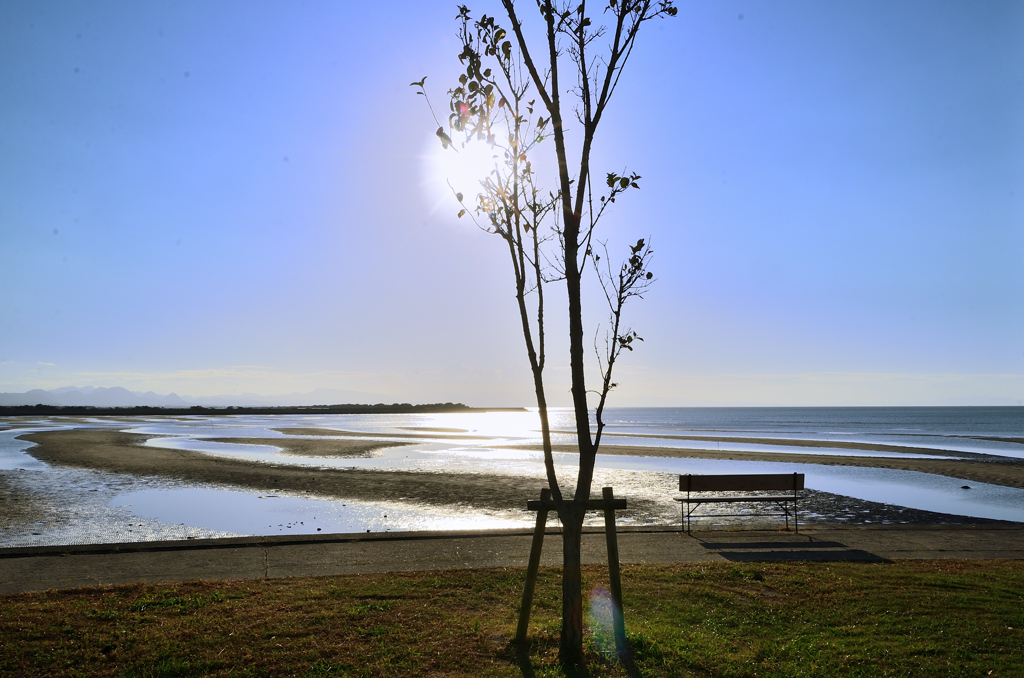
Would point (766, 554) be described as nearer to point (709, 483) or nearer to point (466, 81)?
point (709, 483)

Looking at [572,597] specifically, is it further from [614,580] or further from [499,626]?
[499,626]

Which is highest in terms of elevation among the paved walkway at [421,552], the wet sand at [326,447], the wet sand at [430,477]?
the paved walkway at [421,552]

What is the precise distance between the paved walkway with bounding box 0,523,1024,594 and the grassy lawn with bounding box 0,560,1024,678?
2.76ft

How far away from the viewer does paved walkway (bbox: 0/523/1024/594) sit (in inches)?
334

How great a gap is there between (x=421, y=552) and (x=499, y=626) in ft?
11.6

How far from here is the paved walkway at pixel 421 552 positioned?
27.9 ft

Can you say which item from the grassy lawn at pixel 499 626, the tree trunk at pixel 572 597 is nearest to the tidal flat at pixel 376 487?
the grassy lawn at pixel 499 626

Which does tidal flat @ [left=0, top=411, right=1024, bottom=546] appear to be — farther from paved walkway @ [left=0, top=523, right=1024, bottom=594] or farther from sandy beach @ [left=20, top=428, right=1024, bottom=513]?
paved walkway @ [left=0, top=523, right=1024, bottom=594]

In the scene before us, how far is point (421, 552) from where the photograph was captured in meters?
9.80

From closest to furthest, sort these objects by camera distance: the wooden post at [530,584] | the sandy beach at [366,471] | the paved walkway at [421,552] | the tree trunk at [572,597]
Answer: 1. the tree trunk at [572,597]
2. the wooden post at [530,584]
3. the paved walkway at [421,552]
4. the sandy beach at [366,471]

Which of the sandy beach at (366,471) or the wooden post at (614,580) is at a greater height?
the wooden post at (614,580)

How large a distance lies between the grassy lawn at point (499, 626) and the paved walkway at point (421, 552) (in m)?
0.84

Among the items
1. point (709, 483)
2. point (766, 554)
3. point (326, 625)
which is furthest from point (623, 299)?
point (709, 483)

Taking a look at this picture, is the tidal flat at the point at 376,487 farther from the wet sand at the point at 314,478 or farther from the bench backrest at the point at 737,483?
the bench backrest at the point at 737,483
